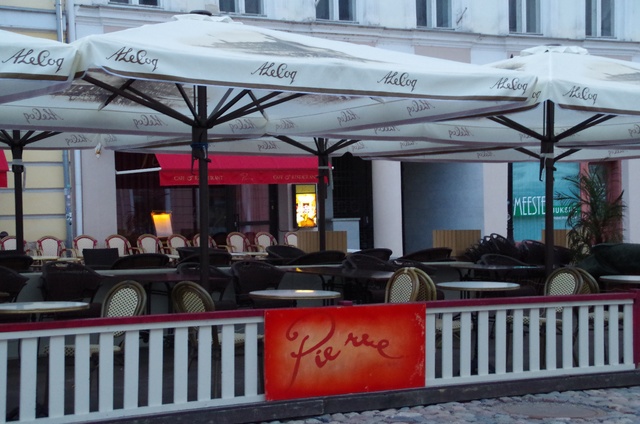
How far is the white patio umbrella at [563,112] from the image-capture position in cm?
1046

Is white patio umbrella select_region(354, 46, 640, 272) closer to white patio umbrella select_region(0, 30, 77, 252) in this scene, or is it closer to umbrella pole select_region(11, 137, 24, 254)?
umbrella pole select_region(11, 137, 24, 254)

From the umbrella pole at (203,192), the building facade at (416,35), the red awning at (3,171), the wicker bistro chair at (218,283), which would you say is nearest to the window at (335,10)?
the building facade at (416,35)

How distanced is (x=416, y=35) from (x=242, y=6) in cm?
412

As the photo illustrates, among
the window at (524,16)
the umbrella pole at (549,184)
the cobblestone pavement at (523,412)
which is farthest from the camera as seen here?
the window at (524,16)

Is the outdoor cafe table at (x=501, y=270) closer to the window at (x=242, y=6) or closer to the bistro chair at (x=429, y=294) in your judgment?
the bistro chair at (x=429, y=294)

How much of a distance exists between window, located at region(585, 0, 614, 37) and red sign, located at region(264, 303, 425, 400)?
62.9 feet

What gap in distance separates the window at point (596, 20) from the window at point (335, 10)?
6.84 meters

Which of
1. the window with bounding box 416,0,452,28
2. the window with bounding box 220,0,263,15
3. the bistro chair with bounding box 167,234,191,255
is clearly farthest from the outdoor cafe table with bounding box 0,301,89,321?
the window with bounding box 416,0,452,28

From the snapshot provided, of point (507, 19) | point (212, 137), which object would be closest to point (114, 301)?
point (212, 137)

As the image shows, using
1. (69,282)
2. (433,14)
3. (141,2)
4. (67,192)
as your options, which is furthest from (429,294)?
(433,14)

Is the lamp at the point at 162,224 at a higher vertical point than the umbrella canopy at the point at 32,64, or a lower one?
lower

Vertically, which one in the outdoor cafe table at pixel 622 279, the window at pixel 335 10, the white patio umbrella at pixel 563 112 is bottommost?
the outdoor cafe table at pixel 622 279

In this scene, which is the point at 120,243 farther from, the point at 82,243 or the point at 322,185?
the point at 322,185

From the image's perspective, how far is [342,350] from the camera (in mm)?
8281
